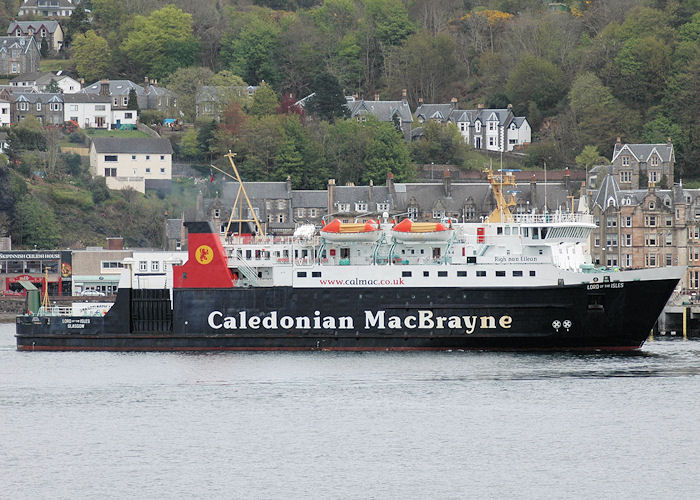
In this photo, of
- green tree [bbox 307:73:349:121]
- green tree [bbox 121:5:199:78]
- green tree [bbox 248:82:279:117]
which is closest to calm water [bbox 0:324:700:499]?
green tree [bbox 248:82:279:117]

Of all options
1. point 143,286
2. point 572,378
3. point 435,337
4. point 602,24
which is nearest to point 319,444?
point 572,378

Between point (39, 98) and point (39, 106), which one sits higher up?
point (39, 98)

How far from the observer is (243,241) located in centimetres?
6725

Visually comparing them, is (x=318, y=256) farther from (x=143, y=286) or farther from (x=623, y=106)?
(x=623, y=106)

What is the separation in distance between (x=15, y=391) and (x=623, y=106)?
7382cm

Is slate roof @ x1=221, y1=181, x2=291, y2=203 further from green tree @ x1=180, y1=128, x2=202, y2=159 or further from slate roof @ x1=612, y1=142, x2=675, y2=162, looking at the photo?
slate roof @ x1=612, y1=142, x2=675, y2=162

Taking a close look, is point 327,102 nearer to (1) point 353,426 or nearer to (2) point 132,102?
(2) point 132,102

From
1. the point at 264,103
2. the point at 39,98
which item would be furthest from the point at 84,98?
the point at 264,103

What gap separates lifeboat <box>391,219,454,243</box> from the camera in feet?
212

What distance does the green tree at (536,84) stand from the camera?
12750cm

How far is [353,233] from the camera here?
65.2m

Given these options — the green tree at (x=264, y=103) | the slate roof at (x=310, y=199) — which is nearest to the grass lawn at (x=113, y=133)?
the green tree at (x=264, y=103)

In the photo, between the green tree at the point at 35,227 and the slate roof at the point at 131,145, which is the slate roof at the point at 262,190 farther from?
the slate roof at the point at 131,145

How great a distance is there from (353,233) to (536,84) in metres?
66.0
